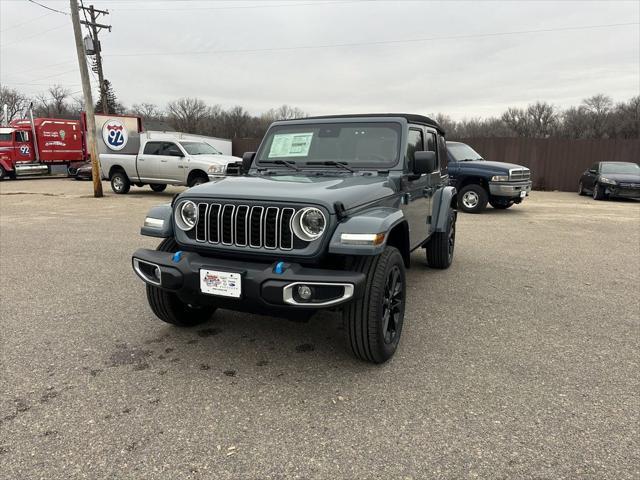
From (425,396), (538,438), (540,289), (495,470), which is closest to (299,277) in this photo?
(425,396)

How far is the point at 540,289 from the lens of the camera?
5.14 m

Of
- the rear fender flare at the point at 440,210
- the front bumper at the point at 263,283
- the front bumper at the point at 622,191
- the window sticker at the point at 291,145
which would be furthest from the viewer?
the front bumper at the point at 622,191

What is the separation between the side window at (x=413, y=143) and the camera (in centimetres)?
415

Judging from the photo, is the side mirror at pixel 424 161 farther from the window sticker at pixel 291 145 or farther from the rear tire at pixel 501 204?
the rear tire at pixel 501 204

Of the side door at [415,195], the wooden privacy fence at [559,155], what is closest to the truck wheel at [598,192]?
the wooden privacy fence at [559,155]

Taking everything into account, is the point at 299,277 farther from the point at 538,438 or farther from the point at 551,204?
the point at 551,204

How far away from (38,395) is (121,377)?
480mm

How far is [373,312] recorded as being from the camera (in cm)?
288

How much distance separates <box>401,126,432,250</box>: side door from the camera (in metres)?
4.02

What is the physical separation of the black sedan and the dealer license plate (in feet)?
52.8

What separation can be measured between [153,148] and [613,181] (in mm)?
15183

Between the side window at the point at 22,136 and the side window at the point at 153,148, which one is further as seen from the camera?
the side window at the point at 22,136

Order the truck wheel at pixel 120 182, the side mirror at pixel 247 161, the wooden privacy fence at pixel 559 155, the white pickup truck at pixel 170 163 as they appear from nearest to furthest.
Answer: the side mirror at pixel 247 161 < the white pickup truck at pixel 170 163 < the truck wheel at pixel 120 182 < the wooden privacy fence at pixel 559 155

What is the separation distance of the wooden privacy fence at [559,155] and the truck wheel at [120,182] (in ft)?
50.9
